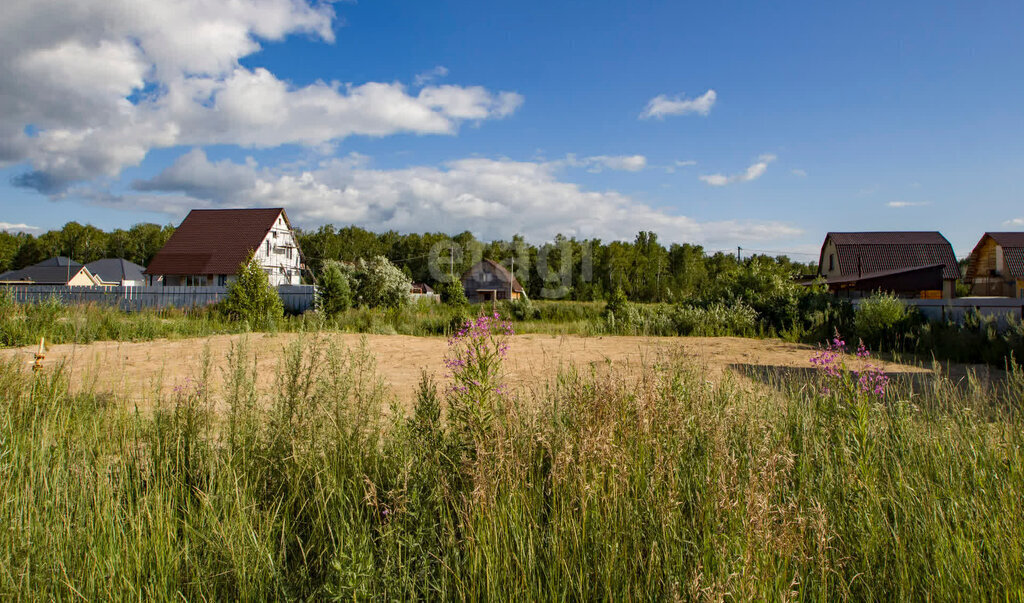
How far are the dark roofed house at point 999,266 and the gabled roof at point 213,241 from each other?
4114cm

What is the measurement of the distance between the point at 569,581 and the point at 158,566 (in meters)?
1.58

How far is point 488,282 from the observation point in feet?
188

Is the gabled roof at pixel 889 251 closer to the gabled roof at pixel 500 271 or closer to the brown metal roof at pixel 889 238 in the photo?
the brown metal roof at pixel 889 238

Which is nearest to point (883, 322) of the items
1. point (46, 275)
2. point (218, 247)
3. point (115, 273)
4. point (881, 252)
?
point (881, 252)

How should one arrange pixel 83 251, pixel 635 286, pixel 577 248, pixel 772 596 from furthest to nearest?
1. pixel 83 251
2. pixel 577 248
3. pixel 635 286
4. pixel 772 596

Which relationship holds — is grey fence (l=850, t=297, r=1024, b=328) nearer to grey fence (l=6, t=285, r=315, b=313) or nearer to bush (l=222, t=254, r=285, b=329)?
bush (l=222, t=254, r=285, b=329)

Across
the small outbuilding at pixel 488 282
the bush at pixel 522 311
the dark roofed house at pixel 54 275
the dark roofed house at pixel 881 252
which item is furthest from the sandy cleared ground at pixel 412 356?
the dark roofed house at pixel 54 275

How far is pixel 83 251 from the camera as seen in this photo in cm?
7581

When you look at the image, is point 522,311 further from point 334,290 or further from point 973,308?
point 973,308

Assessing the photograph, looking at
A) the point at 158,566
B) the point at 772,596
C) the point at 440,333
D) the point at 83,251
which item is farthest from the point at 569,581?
the point at 83,251

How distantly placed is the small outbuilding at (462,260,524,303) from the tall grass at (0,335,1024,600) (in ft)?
175

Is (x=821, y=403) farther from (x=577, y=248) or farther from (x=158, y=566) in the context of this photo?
(x=577, y=248)

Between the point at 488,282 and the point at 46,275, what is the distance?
132 feet

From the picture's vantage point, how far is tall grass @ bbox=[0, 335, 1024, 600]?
6.00 ft
